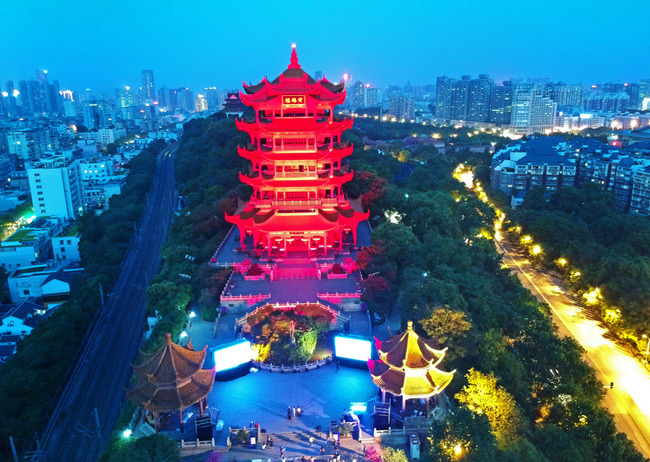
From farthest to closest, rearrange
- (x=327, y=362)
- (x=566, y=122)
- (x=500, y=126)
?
1. (x=500, y=126)
2. (x=566, y=122)
3. (x=327, y=362)

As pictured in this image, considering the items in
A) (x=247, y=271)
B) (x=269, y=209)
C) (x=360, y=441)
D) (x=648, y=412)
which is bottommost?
(x=648, y=412)

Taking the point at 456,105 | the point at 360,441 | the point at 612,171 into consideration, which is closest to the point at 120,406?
the point at 360,441

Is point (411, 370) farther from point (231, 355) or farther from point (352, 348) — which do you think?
point (231, 355)

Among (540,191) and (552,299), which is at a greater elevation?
(540,191)

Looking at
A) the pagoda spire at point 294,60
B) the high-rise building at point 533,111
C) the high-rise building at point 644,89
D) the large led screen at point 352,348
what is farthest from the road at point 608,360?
Result: the high-rise building at point 644,89

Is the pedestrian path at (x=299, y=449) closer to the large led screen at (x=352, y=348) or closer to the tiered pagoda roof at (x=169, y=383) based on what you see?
the tiered pagoda roof at (x=169, y=383)

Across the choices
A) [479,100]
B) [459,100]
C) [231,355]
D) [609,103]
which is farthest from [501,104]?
[231,355]

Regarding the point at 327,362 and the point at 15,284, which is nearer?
the point at 327,362

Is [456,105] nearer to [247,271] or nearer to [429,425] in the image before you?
[247,271]
